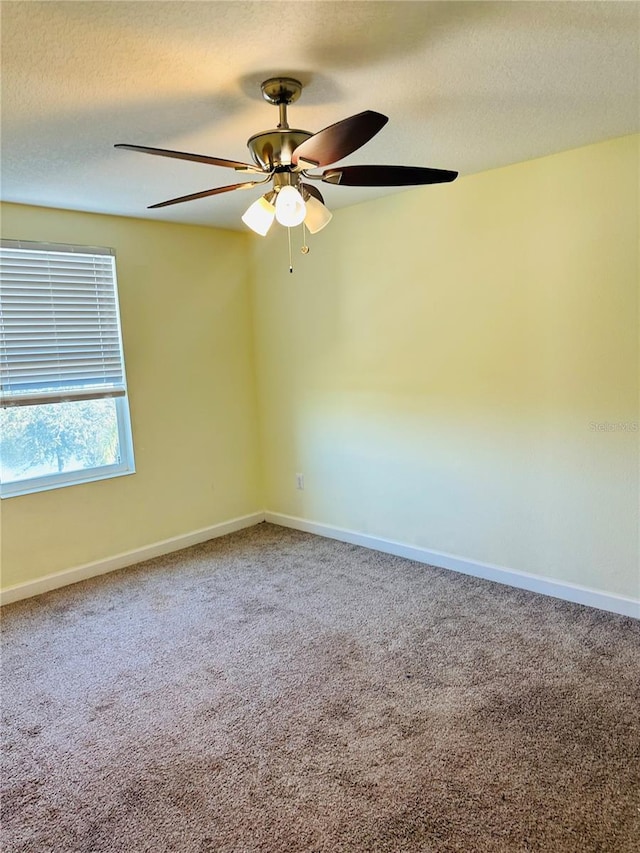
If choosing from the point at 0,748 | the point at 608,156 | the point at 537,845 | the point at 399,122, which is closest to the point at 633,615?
the point at 537,845

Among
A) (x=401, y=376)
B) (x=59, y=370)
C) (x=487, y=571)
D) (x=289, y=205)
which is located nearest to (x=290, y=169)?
(x=289, y=205)

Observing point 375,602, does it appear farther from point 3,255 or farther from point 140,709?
point 3,255

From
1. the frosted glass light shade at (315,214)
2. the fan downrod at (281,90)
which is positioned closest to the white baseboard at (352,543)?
the frosted glass light shade at (315,214)

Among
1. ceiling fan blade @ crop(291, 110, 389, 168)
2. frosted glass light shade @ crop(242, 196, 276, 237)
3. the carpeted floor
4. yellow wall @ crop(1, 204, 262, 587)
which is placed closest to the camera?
ceiling fan blade @ crop(291, 110, 389, 168)

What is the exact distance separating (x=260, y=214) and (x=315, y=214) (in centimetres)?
22

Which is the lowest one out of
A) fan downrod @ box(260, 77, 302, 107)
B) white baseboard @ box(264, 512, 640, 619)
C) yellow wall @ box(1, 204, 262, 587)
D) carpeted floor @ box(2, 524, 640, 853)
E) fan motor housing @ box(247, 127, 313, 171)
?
carpeted floor @ box(2, 524, 640, 853)

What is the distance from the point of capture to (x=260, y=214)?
6.71 feet

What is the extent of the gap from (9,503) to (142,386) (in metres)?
1.10

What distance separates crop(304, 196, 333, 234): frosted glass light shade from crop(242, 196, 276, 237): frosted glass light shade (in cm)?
15

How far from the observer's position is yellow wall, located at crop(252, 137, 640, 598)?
107 inches

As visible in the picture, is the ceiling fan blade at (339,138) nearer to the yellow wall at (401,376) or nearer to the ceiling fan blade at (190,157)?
the ceiling fan blade at (190,157)

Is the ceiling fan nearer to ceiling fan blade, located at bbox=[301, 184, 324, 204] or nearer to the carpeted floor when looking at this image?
ceiling fan blade, located at bbox=[301, 184, 324, 204]

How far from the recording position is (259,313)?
171 inches

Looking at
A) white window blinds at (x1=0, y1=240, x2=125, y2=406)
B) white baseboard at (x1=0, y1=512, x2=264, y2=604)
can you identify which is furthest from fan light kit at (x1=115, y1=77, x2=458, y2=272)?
white baseboard at (x1=0, y1=512, x2=264, y2=604)
